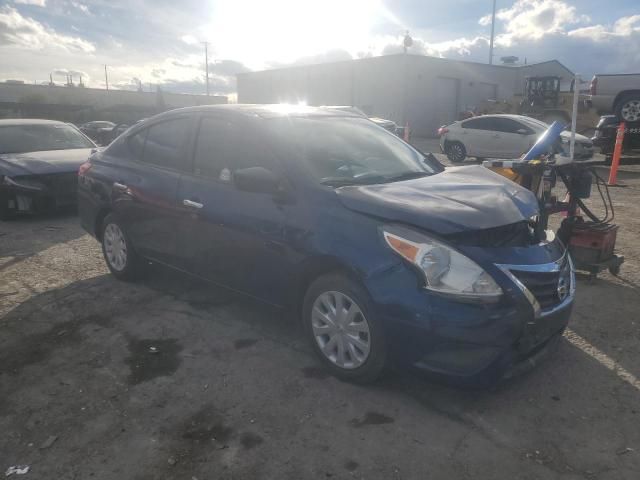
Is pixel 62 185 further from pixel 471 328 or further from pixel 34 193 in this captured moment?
pixel 471 328

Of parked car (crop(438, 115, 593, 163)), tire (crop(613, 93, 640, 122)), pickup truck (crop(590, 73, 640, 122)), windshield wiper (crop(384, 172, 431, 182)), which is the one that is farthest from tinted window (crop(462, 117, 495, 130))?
windshield wiper (crop(384, 172, 431, 182))

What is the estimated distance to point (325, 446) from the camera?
261cm

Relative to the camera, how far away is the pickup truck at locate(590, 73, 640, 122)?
1415 centimetres

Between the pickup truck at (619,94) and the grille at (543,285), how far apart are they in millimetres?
13782

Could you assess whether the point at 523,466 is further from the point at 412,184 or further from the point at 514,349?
the point at 412,184

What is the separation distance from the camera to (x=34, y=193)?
7.54m

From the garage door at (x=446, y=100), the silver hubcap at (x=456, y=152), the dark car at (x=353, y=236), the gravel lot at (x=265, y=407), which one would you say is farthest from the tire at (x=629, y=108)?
the garage door at (x=446, y=100)

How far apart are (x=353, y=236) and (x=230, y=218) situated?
1091 millimetres

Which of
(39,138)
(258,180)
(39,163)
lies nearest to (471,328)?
(258,180)

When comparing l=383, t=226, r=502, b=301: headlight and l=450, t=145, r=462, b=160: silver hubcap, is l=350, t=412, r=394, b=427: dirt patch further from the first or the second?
l=450, t=145, r=462, b=160: silver hubcap

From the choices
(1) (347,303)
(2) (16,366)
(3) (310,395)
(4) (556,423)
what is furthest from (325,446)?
(2) (16,366)

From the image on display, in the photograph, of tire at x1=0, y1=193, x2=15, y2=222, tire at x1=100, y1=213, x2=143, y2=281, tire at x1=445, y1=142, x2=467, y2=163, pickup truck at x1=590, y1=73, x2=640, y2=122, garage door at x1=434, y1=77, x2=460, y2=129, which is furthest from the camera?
garage door at x1=434, y1=77, x2=460, y2=129

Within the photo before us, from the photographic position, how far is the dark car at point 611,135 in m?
13.6

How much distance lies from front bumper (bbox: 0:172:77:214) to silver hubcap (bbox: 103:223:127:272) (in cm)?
312
